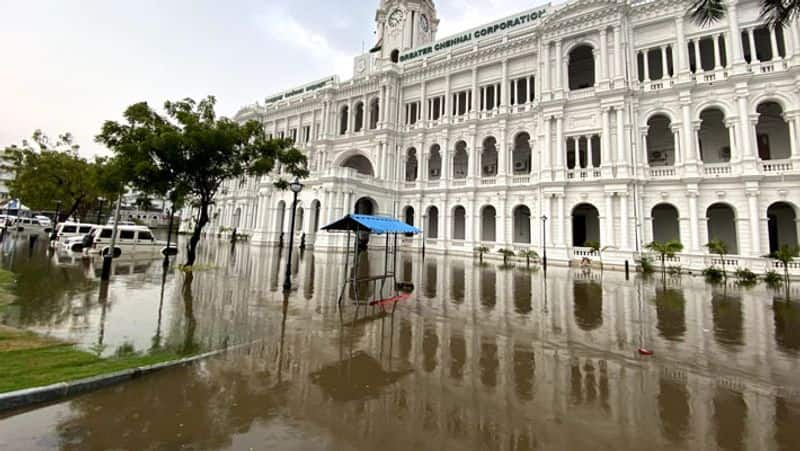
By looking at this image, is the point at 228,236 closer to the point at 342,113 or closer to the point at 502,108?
the point at 342,113

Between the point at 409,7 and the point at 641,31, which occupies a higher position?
the point at 409,7

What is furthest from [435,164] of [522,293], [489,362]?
[489,362]

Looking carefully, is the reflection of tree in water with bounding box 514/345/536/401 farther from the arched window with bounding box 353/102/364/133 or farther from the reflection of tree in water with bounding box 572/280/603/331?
the arched window with bounding box 353/102/364/133

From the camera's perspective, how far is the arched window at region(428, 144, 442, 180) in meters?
34.8

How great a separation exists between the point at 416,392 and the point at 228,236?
47.1m

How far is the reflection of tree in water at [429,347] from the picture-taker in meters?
5.11

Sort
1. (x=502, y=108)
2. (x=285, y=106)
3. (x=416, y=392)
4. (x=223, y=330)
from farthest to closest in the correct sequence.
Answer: (x=285, y=106), (x=502, y=108), (x=223, y=330), (x=416, y=392)

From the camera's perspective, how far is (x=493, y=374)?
4.80 m

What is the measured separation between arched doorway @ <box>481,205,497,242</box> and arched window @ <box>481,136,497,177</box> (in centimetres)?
356

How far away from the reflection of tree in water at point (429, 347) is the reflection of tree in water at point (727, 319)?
18.6 feet

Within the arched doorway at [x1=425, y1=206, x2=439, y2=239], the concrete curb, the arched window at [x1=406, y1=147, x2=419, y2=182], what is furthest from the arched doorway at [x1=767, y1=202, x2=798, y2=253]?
the concrete curb

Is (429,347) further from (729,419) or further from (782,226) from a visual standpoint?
(782,226)

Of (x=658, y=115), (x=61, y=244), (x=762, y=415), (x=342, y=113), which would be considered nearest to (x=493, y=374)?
(x=762, y=415)

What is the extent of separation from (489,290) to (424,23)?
4119 centimetres
